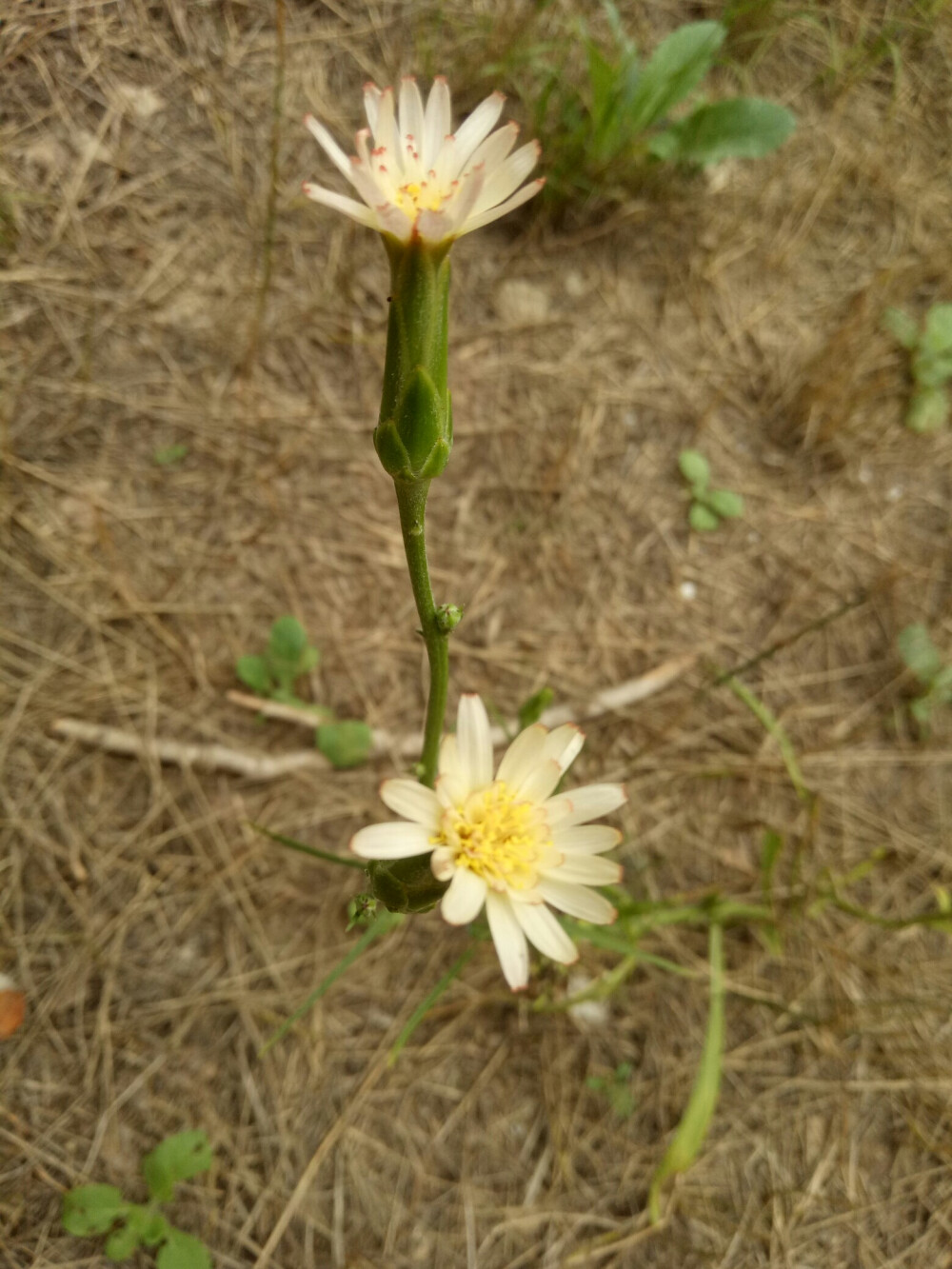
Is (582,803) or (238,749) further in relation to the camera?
(238,749)

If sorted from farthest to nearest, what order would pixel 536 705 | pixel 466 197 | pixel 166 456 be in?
1. pixel 166 456
2. pixel 536 705
3. pixel 466 197

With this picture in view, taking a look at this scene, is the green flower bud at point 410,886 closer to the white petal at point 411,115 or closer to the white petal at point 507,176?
the white petal at point 507,176

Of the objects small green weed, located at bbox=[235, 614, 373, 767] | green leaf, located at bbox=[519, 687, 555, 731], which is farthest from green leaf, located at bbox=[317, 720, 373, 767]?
green leaf, located at bbox=[519, 687, 555, 731]

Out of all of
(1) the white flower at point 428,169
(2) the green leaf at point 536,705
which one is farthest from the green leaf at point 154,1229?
(1) the white flower at point 428,169

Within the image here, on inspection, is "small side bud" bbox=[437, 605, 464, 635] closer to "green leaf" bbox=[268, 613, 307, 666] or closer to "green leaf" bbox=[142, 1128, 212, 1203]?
"green leaf" bbox=[268, 613, 307, 666]

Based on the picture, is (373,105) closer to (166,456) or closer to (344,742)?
(166,456)

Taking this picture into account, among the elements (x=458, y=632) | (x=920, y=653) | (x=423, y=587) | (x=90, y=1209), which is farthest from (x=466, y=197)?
(x=90, y=1209)

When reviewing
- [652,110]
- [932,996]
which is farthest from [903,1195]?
[652,110]
